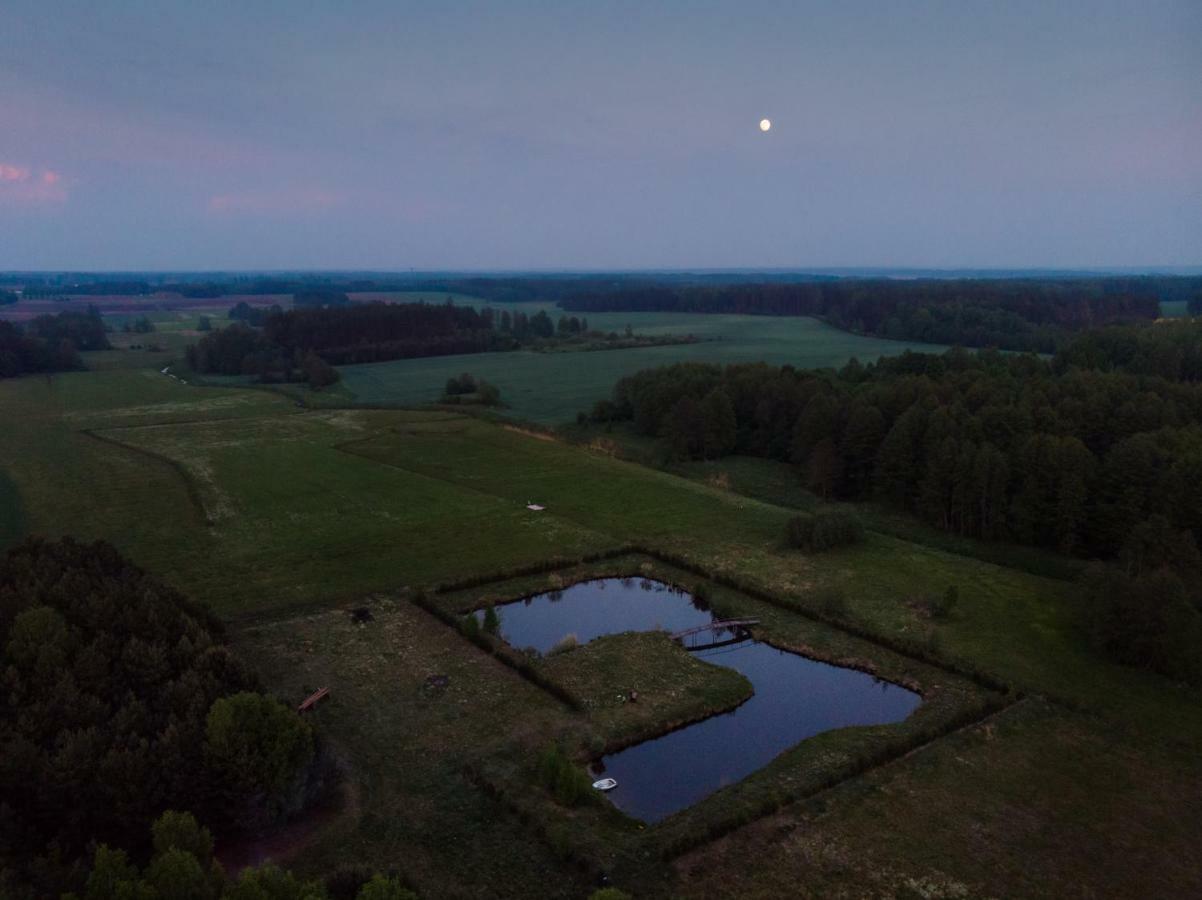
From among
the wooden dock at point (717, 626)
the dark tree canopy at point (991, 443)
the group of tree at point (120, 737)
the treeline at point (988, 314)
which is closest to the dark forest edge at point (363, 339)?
the treeline at point (988, 314)

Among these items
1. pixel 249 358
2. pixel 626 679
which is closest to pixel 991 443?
pixel 626 679

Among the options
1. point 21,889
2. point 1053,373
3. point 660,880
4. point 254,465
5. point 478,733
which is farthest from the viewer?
point 1053,373

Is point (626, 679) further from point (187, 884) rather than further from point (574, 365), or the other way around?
point (574, 365)

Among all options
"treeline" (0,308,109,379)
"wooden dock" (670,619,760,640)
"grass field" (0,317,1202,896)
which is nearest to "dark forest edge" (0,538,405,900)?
"grass field" (0,317,1202,896)

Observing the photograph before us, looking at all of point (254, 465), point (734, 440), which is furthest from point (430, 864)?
point (734, 440)

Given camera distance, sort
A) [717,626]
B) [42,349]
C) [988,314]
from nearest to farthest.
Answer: [717,626], [42,349], [988,314]

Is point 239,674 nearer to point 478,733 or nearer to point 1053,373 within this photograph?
point 478,733
